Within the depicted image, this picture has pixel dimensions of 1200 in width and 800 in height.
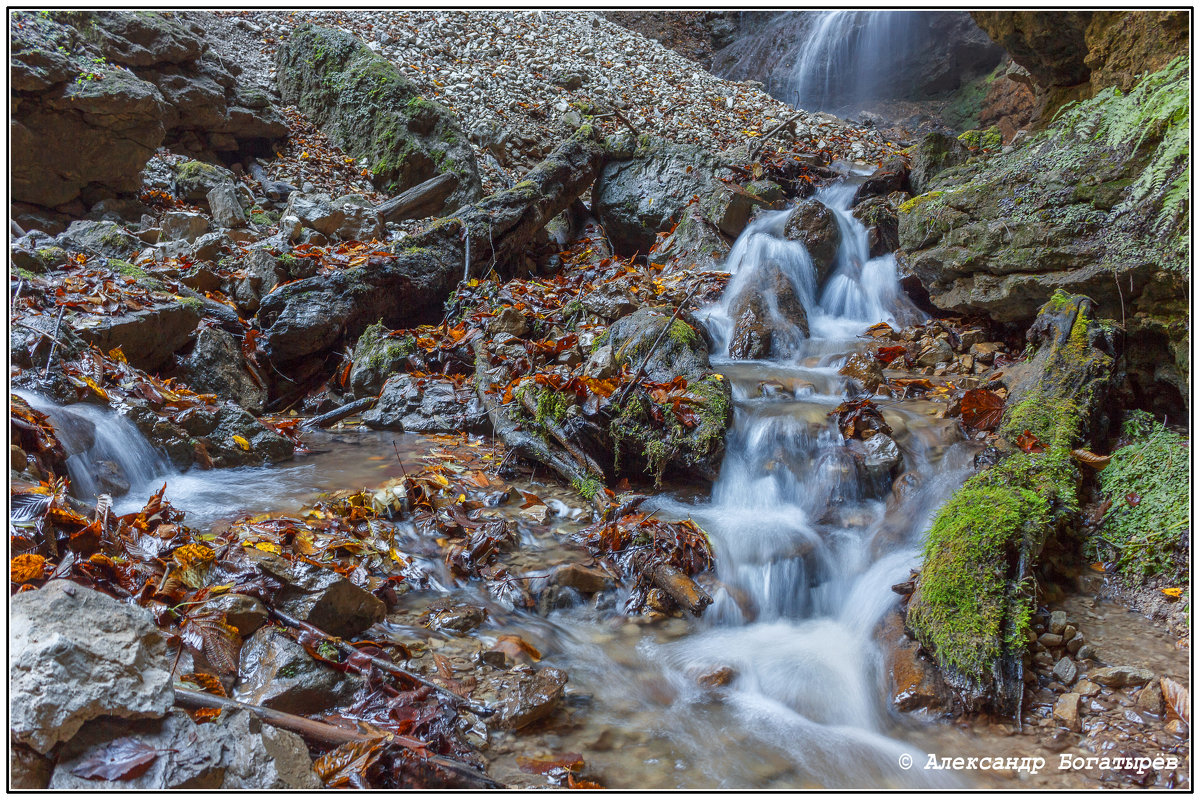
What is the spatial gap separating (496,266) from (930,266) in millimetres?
5075

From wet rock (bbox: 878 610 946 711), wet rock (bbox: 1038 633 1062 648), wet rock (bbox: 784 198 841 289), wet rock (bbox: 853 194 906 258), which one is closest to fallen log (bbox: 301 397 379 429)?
wet rock (bbox: 878 610 946 711)

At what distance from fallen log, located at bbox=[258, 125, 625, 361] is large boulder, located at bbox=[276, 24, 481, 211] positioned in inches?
54.8

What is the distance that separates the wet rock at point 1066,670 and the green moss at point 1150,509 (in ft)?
2.86

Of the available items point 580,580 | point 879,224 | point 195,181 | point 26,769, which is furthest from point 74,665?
point 879,224

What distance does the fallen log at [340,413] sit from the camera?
5684 mm

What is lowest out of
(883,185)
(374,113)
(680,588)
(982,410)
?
(680,588)

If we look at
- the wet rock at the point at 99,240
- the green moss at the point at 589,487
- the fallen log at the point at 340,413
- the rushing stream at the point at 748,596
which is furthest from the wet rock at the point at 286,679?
the wet rock at the point at 99,240

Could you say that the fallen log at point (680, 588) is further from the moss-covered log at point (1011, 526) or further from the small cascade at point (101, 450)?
the small cascade at point (101, 450)

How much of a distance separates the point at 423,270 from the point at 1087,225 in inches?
249

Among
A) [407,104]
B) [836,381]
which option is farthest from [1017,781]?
[407,104]

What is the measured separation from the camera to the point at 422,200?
354 inches

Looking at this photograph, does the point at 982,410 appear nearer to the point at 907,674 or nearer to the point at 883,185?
the point at 907,674

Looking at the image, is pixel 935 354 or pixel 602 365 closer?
pixel 602 365

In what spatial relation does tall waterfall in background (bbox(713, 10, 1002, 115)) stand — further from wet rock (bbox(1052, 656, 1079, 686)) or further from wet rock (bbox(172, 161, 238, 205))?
wet rock (bbox(1052, 656, 1079, 686))
